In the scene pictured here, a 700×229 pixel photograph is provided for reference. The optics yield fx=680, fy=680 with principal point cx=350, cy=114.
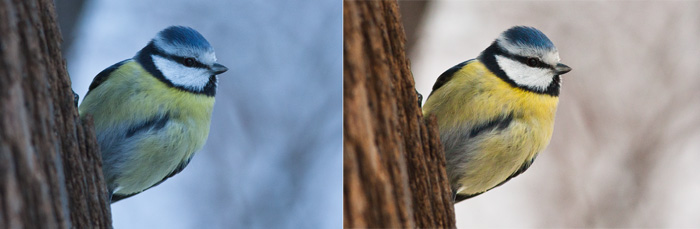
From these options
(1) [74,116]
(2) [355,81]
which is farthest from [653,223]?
(1) [74,116]

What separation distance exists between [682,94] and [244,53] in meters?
1.35

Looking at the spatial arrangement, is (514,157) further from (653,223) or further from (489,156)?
(653,223)

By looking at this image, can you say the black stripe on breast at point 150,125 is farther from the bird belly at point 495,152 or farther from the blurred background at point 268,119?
the bird belly at point 495,152

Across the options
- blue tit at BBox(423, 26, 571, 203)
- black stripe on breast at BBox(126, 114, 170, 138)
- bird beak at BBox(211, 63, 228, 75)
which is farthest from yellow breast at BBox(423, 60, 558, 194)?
black stripe on breast at BBox(126, 114, 170, 138)

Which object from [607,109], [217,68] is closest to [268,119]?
[217,68]

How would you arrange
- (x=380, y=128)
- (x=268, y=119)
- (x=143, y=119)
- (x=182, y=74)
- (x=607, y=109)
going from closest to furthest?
(x=380, y=128)
(x=143, y=119)
(x=182, y=74)
(x=268, y=119)
(x=607, y=109)

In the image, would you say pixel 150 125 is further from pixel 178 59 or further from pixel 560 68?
pixel 560 68

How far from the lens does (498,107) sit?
4.72 ft

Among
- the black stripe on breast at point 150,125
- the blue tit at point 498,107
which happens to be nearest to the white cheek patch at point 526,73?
the blue tit at point 498,107

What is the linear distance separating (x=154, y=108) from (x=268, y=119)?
1.68 ft

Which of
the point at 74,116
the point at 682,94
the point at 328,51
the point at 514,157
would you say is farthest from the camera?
the point at 682,94

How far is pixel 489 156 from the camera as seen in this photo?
4.81 feet

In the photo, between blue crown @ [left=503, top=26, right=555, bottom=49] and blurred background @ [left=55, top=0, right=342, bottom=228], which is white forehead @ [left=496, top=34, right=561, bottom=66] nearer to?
blue crown @ [left=503, top=26, right=555, bottom=49]

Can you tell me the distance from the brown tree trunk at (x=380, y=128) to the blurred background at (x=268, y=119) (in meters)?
0.67
